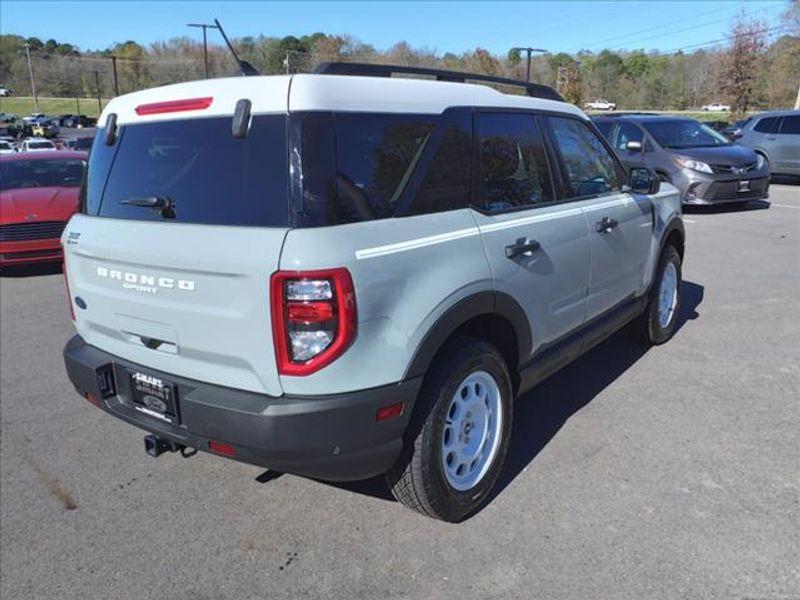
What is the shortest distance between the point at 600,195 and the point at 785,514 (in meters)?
2.01

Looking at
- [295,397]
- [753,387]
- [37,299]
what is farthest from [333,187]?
[37,299]

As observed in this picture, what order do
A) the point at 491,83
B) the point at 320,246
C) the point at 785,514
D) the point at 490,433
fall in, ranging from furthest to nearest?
the point at 491,83, the point at 490,433, the point at 785,514, the point at 320,246

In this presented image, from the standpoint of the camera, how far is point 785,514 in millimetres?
2869

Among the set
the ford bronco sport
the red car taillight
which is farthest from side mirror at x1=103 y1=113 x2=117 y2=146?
the red car taillight

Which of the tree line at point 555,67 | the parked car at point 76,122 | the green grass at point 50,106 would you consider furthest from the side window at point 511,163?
the green grass at point 50,106

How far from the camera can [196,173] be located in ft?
8.39

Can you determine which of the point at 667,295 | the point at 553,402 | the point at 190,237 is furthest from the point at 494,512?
the point at 667,295

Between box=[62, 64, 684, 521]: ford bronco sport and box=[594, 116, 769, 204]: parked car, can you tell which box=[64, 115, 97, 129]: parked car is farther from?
box=[62, 64, 684, 521]: ford bronco sport

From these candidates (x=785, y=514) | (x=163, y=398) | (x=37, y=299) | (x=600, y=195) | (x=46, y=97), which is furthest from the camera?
(x=46, y=97)

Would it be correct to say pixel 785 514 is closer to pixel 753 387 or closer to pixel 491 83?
pixel 753 387

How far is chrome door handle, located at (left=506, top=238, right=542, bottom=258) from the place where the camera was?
9.75 ft

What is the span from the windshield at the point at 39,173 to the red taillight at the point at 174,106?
Answer: 7461 millimetres

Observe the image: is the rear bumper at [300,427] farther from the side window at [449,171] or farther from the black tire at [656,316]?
the black tire at [656,316]

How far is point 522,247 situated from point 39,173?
359 inches
